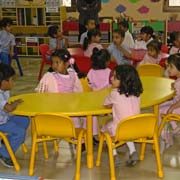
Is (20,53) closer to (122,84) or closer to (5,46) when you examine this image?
(5,46)

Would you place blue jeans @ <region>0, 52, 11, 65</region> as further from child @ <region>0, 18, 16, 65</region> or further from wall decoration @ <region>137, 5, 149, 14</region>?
wall decoration @ <region>137, 5, 149, 14</region>

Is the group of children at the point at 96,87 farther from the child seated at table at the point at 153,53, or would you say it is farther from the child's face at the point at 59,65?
the child seated at table at the point at 153,53

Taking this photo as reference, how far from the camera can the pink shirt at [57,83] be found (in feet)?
10.8

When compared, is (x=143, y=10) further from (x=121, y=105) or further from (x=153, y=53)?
(x=121, y=105)

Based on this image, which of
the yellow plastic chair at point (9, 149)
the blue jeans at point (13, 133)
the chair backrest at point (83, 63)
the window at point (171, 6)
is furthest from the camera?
the window at point (171, 6)

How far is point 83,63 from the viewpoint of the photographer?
4.89 m

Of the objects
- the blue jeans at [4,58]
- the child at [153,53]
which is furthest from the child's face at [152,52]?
the blue jeans at [4,58]

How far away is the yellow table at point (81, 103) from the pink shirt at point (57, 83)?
0.12 metres

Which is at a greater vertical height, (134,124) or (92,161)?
(134,124)

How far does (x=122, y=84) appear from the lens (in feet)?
9.07

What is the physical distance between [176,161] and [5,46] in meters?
4.15

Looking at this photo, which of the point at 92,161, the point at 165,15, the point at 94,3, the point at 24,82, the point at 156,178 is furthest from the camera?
the point at 165,15

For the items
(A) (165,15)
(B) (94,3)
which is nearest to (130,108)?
(B) (94,3)

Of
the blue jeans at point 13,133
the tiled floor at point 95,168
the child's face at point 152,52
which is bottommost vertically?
the tiled floor at point 95,168
